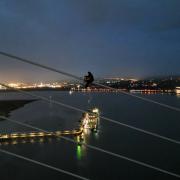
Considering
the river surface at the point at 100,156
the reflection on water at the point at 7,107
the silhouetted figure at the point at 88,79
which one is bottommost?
the river surface at the point at 100,156

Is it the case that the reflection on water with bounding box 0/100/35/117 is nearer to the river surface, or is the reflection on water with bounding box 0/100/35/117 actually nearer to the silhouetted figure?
the river surface

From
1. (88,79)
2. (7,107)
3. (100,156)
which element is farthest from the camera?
(7,107)

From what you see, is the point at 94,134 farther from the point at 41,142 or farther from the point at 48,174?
the point at 48,174

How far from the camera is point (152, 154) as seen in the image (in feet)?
24.2

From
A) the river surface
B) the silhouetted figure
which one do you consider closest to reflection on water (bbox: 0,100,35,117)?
the river surface

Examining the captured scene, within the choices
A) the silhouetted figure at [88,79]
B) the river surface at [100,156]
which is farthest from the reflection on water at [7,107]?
the silhouetted figure at [88,79]

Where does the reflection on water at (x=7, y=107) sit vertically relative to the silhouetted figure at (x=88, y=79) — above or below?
below

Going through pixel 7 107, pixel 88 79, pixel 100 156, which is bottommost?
pixel 100 156

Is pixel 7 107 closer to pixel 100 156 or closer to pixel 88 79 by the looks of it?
pixel 100 156

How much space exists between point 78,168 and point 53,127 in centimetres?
515

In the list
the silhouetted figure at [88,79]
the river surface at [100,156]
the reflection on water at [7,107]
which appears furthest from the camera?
the reflection on water at [7,107]

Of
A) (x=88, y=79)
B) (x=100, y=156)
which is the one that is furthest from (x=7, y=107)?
(x=88, y=79)

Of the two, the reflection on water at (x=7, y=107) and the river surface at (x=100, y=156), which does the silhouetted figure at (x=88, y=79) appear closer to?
the river surface at (x=100, y=156)

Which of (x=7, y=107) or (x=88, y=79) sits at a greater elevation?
(x=88, y=79)
